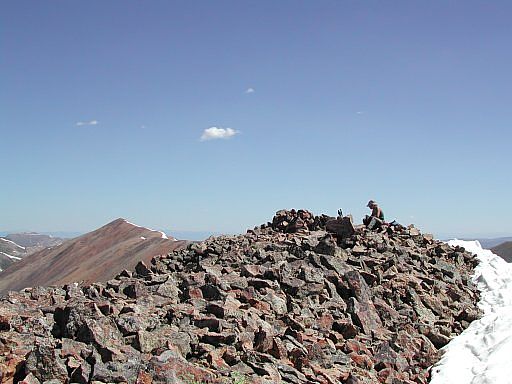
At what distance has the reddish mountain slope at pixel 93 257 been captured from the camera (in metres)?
54.0

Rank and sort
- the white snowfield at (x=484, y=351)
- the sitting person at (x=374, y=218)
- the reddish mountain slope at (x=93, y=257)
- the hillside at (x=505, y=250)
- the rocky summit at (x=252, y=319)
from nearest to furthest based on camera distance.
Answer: the rocky summit at (x=252, y=319) < the white snowfield at (x=484, y=351) < the sitting person at (x=374, y=218) < the hillside at (x=505, y=250) < the reddish mountain slope at (x=93, y=257)

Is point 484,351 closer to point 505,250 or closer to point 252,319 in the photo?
point 252,319

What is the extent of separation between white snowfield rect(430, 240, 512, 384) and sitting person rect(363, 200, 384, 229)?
8.73 m

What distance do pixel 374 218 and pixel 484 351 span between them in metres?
15.6

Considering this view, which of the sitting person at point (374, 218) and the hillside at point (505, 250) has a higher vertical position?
the sitting person at point (374, 218)

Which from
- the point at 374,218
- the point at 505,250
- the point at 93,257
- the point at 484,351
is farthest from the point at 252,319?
the point at 93,257

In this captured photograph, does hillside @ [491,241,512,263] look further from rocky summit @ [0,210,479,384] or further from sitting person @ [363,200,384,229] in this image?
rocky summit @ [0,210,479,384]

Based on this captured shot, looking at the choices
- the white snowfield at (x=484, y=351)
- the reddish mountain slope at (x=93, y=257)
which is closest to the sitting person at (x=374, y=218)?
the white snowfield at (x=484, y=351)

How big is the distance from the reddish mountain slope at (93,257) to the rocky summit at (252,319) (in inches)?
1263

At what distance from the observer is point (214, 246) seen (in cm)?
2339

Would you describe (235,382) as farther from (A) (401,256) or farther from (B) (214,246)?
(A) (401,256)

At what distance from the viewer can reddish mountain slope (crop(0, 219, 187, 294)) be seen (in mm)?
53972

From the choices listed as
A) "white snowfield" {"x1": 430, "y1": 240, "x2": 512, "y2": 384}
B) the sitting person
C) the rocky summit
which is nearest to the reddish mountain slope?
the sitting person

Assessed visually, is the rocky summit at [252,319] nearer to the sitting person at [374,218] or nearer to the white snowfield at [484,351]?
the white snowfield at [484,351]
